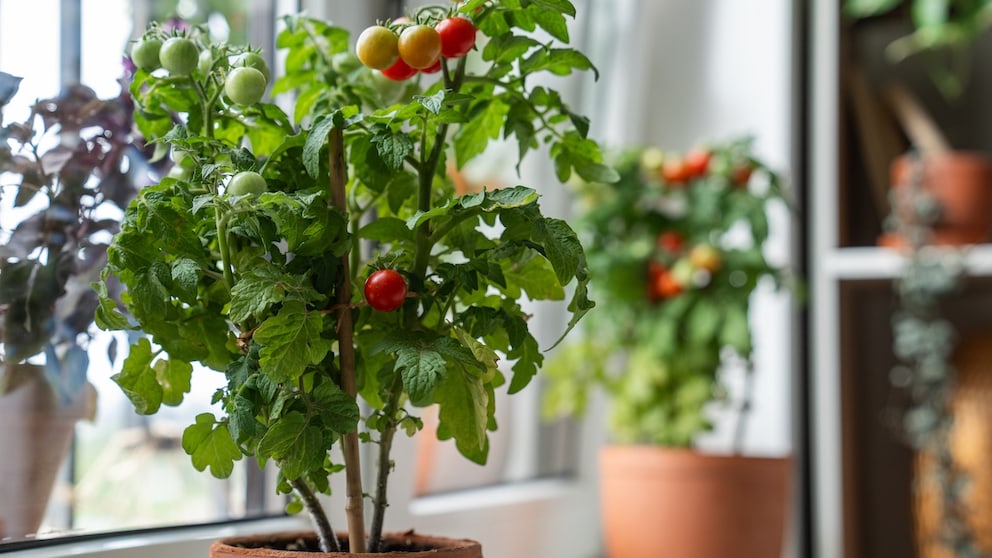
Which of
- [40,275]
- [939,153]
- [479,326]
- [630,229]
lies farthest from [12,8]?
[939,153]

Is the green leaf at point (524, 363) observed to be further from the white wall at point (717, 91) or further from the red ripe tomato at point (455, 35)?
the white wall at point (717, 91)

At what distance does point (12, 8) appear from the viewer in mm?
858

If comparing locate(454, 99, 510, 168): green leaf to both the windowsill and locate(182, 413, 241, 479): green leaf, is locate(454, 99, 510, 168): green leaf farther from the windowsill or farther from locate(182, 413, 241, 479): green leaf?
the windowsill

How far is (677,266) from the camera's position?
153cm

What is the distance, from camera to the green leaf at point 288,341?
2.01 feet

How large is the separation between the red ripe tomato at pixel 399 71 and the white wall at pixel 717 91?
1195 millimetres

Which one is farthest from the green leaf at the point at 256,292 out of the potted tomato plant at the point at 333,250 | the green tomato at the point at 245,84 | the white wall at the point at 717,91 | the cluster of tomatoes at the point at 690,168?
the white wall at the point at 717,91

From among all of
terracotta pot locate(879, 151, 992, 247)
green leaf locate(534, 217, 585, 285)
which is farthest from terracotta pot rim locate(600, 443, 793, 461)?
green leaf locate(534, 217, 585, 285)

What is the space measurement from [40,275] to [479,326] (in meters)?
0.38

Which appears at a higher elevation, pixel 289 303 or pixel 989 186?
pixel 989 186

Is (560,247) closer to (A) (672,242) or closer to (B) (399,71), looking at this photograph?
(B) (399,71)

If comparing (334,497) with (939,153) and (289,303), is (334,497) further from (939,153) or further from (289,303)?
(939,153)

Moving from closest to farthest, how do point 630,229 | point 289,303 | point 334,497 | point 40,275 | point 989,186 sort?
1. point 289,303
2. point 40,275
3. point 334,497
4. point 630,229
5. point 989,186

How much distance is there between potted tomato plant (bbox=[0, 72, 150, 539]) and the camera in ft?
2.65
